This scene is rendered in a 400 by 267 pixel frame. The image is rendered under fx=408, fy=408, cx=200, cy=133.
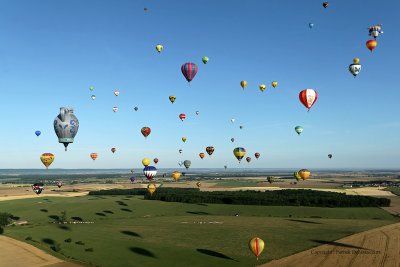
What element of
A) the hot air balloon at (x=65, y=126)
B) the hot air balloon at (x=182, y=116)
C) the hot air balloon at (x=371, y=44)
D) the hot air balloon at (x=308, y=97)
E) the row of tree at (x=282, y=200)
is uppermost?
the hot air balloon at (x=371, y=44)

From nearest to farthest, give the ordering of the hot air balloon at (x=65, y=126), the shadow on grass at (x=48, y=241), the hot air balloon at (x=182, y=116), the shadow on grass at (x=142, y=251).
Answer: the shadow on grass at (x=142, y=251), the shadow on grass at (x=48, y=241), the hot air balloon at (x=65, y=126), the hot air balloon at (x=182, y=116)

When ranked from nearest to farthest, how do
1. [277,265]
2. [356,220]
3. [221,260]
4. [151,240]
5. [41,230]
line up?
[277,265]
[221,260]
[151,240]
[41,230]
[356,220]

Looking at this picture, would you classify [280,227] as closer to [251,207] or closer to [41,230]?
[251,207]

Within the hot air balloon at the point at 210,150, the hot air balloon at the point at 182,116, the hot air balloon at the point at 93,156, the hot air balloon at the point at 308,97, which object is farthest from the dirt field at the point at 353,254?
the hot air balloon at the point at 93,156

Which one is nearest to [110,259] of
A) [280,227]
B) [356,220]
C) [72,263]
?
[72,263]

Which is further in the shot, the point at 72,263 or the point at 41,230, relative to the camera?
the point at 41,230

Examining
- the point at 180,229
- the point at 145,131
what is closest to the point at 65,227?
the point at 180,229

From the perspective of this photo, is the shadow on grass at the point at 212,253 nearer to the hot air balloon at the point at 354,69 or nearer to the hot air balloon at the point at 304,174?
the hot air balloon at the point at 354,69
